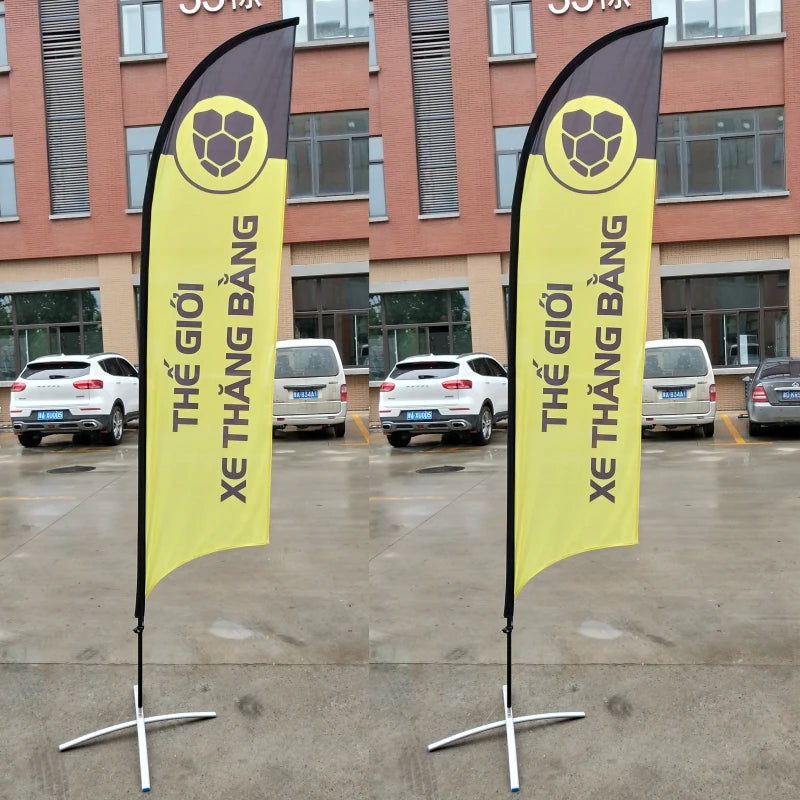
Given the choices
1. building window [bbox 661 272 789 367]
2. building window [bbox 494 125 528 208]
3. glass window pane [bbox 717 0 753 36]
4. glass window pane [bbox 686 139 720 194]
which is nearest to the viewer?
glass window pane [bbox 717 0 753 36]

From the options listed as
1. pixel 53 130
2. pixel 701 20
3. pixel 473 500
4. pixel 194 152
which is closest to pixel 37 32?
pixel 53 130

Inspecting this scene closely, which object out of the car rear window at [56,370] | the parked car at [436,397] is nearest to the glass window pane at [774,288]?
the parked car at [436,397]

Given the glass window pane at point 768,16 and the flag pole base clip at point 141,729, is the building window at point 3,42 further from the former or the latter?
the flag pole base clip at point 141,729

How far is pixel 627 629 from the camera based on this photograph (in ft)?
16.6

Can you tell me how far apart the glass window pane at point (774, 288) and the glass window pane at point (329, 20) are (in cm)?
1010

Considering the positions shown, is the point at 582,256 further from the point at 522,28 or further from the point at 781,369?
the point at 522,28

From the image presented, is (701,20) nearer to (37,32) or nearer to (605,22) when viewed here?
(605,22)

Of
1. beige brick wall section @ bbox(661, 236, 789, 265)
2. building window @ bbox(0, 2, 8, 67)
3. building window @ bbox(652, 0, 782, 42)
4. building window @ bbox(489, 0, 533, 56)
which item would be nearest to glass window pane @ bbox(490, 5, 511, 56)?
building window @ bbox(489, 0, 533, 56)

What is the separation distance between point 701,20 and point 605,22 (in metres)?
2.01

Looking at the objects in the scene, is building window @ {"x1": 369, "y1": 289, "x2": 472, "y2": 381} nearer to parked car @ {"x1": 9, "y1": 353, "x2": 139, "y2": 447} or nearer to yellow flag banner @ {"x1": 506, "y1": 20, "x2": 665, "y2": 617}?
parked car @ {"x1": 9, "y1": 353, "x2": 139, "y2": 447}

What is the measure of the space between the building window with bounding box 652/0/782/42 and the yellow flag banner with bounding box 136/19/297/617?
17.5 meters

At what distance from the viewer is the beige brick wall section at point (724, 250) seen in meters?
19.5

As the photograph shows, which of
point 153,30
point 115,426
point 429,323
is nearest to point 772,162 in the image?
point 429,323

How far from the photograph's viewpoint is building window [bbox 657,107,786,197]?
64.1 feet
